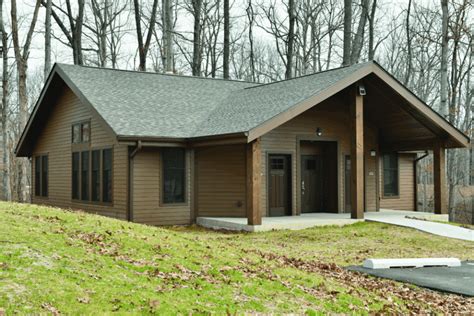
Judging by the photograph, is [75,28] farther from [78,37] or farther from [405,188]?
[405,188]

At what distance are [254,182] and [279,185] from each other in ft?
9.55

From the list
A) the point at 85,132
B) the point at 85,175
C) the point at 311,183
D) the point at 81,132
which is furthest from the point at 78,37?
the point at 311,183

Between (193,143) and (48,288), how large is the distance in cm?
1099

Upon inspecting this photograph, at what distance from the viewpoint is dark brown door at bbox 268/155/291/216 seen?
57.8ft

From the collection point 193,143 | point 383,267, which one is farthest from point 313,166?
point 383,267

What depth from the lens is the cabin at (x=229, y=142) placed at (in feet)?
53.2

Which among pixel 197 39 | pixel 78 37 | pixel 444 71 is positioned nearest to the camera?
pixel 444 71

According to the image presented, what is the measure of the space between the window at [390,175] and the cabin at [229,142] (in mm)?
78

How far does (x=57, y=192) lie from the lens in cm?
2075

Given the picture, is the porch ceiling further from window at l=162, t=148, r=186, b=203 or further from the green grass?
the green grass

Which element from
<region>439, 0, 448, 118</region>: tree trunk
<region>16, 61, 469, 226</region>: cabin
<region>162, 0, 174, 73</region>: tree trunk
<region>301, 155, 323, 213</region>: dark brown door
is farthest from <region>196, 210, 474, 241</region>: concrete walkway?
<region>162, 0, 174, 73</region>: tree trunk

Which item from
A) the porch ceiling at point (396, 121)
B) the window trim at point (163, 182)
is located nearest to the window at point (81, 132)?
the window trim at point (163, 182)

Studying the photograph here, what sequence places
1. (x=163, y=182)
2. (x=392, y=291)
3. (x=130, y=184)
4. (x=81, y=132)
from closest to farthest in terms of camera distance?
(x=392, y=291) → (x=130, y=184) → (x=163, y=182) → (x=81, y=132)

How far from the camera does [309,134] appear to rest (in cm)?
1827
